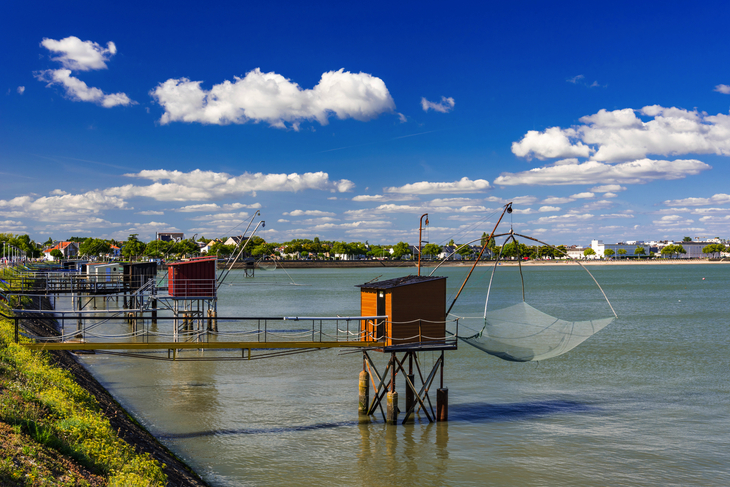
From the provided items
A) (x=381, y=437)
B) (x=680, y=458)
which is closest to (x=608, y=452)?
(x=680, y=458)

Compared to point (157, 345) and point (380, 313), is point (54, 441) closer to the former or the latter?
point (157, 345)

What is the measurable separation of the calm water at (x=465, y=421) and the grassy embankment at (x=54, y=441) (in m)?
4.63

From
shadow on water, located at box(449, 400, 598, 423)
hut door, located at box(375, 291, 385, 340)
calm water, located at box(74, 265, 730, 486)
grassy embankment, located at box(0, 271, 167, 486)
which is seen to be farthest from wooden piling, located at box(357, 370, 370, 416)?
grassy embankment, located at box(0, 271, 167, 486)

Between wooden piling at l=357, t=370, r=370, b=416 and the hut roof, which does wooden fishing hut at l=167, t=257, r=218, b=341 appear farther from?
the hut roof

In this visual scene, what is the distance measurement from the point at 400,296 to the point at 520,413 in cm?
876

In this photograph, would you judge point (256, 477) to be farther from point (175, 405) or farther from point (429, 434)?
point (175, 405)

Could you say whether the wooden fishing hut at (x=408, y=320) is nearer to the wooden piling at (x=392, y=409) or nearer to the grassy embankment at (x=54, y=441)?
the wooden piling at (x=392, y=409)

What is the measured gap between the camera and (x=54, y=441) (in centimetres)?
1131

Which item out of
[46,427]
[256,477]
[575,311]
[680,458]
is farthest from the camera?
[575,311]

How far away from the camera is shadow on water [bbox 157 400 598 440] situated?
69.1ft

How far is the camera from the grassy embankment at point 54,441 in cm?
970

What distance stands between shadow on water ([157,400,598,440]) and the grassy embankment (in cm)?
595

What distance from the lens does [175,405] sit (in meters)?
24.7

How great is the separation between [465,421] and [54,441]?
16.4 meters
